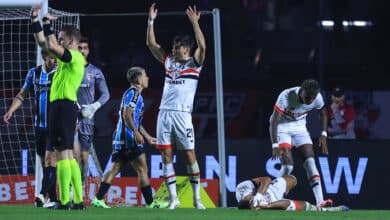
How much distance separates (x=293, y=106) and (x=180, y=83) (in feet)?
5.77

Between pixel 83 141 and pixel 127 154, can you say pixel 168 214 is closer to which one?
pixel 127 154

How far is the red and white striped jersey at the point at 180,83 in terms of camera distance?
15.9m

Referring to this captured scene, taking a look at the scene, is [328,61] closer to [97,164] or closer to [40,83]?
[97,164]

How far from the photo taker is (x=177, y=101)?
16016 millimetres

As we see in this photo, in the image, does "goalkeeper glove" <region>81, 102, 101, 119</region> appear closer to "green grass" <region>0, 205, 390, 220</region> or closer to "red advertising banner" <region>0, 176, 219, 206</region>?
"green grass" <region>0, 205, 390, 220</region>

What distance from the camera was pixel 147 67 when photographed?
22922 millimetres

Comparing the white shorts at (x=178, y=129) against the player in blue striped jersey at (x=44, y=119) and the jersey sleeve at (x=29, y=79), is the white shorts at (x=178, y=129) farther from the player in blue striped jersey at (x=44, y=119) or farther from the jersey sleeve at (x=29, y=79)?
the jersey sleeve at (x=29, y=79)

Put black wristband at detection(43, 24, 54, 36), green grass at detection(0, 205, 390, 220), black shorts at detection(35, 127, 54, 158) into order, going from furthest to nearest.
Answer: black shorts at detection(35, 127, 54, 158), black wristband at detection(43, 24, 54, 36), green grass at detection(0, 205, 390, 220)

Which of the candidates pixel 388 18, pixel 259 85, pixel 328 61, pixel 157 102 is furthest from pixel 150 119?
pixel 388 18

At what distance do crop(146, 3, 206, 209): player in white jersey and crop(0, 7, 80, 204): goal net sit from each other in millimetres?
2936

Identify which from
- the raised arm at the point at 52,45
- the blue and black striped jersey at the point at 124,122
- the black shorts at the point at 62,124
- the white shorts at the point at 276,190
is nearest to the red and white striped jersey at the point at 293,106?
the white shorts at the point at 276,190

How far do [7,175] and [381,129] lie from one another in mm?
6007

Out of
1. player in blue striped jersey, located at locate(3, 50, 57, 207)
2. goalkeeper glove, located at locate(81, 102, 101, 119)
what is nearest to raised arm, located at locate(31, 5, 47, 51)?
goalkeeper glove, located at locate(81, 102, 101, 119)

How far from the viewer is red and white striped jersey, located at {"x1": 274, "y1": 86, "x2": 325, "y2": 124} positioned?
16.8m
